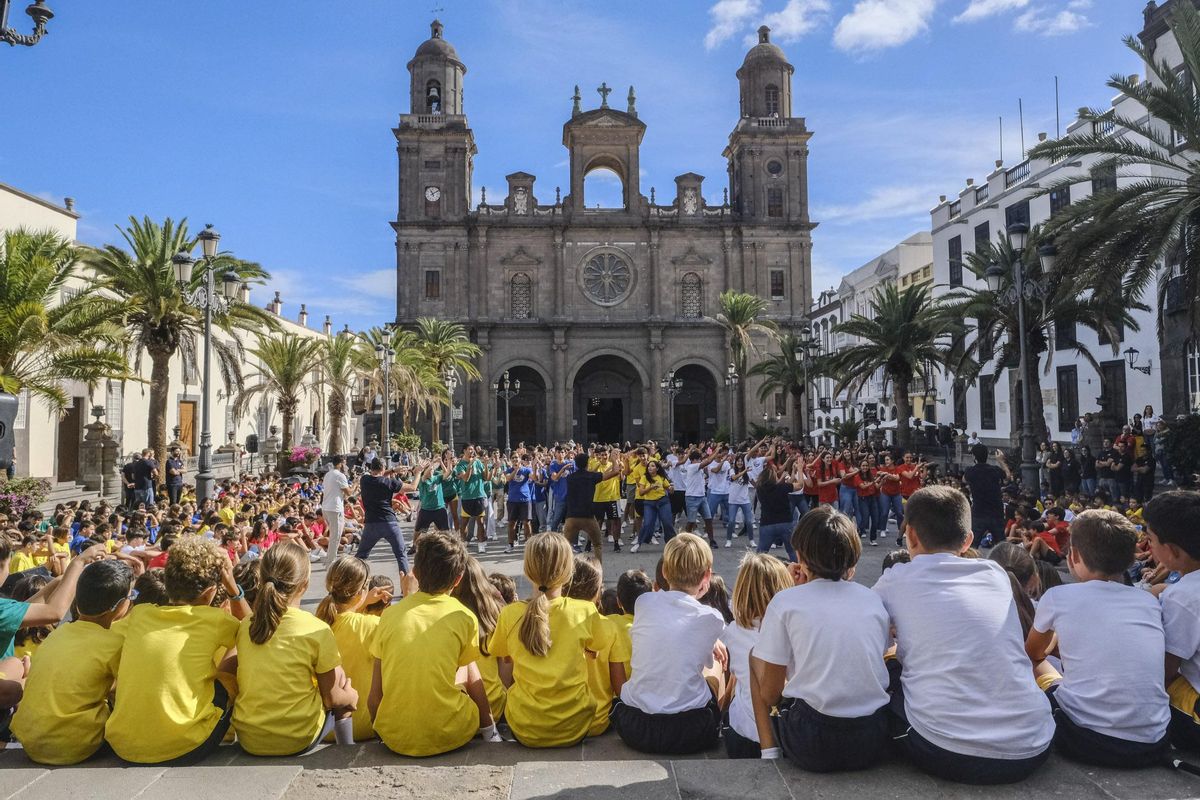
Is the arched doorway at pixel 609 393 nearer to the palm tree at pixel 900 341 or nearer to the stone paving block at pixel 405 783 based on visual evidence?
the palm tree at pixel 900 341

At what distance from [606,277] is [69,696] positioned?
42543 mm

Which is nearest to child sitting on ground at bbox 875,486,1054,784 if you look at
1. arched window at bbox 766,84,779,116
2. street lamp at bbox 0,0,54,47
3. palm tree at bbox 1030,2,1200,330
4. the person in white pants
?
street lamp at bbox 0,0,54,47

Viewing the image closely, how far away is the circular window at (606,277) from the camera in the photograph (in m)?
45.4

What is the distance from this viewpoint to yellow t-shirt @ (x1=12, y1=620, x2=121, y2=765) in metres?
3.80

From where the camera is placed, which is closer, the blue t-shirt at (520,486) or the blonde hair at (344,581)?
the blonde hair at (344,581)

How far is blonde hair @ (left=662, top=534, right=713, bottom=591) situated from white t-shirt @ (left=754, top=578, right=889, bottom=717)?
712 mm

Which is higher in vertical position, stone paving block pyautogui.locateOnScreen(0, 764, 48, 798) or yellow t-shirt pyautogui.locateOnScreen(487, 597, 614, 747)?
yellow t-shirt pyautogui.locateOnScreen(487, 597, 614, 747)

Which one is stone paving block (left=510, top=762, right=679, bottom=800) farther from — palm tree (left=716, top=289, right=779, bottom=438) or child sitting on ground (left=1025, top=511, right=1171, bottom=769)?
palm tree (left=716, top=289, right=779, bottom=438)

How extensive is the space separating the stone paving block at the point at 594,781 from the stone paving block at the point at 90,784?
1610 mm

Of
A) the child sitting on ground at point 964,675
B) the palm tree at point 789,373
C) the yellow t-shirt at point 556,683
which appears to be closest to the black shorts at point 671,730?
the yellow t-shirt at point 556,683

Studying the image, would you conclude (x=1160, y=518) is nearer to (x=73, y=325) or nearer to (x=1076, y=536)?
(x=1076, y=536)

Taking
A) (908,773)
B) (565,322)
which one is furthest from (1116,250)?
(565,322)

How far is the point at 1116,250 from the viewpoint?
Result: 1334 centimetres

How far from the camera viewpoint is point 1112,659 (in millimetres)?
Result: 3434
